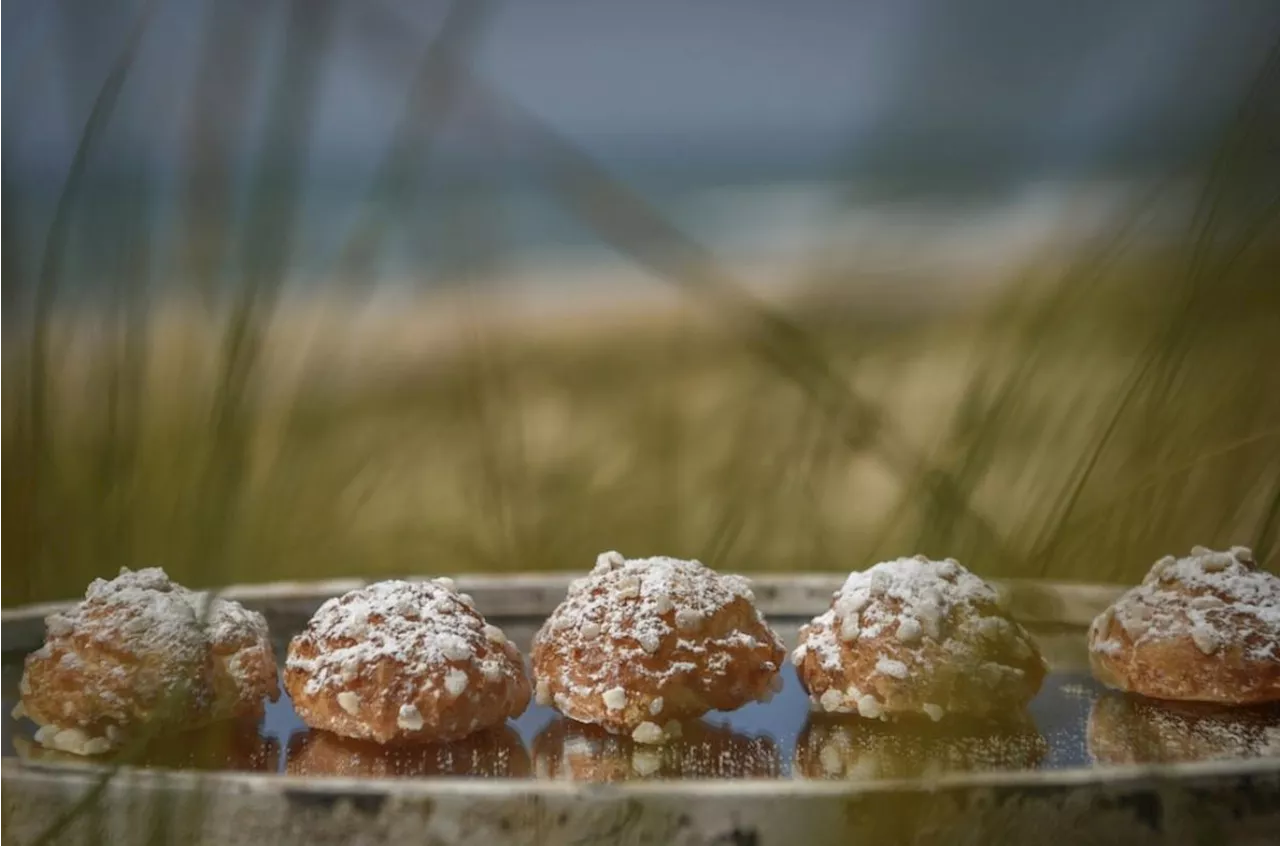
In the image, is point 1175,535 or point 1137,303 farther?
point 1175,535

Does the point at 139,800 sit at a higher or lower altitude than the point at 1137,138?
lower

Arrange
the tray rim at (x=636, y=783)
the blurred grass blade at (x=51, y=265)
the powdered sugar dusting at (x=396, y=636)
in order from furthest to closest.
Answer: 1. the powdered sugar dusting at (x=396, y=636)
2. the blurred grass blade at (x=51, y=265)
3. the tray rim at (x=636, y=783)

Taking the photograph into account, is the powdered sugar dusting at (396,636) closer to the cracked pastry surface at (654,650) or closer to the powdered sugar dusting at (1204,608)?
the cracked pastry surface at (654,650)

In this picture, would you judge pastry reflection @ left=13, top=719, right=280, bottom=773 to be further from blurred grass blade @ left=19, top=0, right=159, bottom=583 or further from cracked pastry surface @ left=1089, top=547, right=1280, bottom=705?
cracked pastry surface @ left=1089, top=547, right=1280, bottom=705

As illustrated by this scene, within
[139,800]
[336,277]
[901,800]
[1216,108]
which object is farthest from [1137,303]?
[139,800]

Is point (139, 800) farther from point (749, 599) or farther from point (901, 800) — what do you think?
point (749, 599)

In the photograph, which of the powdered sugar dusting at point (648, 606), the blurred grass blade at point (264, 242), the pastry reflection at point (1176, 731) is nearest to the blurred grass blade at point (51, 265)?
the blurred grass blade at point (264, 242)

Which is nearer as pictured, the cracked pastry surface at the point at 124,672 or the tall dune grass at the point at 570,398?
the tall dune grass at the point at 570,398
